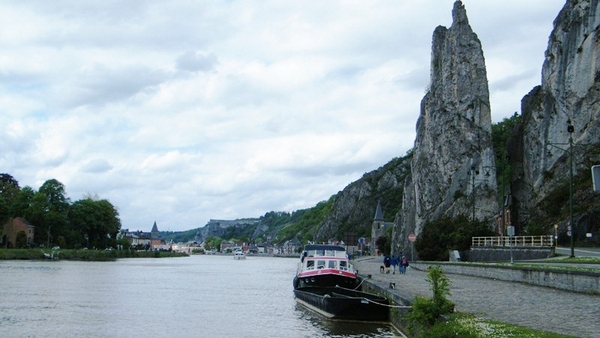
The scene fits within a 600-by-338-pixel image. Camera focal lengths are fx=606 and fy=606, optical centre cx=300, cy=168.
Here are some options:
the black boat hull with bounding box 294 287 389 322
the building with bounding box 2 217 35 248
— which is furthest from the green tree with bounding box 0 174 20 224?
the black boat hull with bounding box 294 287 389 322

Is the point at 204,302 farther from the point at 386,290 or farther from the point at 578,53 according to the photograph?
the point at 578,53

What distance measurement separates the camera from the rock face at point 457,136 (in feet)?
321

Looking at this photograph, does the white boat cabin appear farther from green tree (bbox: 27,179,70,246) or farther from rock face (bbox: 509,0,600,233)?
green tree (bbox: 27,179,70,246)

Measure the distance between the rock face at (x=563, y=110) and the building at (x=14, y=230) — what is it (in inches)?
3712

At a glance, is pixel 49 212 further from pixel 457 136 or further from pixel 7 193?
pixel 457 136

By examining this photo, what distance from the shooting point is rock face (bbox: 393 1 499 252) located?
321 ft

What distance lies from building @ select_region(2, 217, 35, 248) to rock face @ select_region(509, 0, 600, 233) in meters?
94.3

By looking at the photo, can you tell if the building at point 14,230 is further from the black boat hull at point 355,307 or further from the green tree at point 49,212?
the black boat hull at point 355,307

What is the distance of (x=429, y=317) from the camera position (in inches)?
667

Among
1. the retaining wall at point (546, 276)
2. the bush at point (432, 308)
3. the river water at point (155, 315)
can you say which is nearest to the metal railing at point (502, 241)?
the retaining wall at point (546, 276)

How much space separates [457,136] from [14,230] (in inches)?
3637

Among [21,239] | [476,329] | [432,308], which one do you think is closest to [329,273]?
[432,308]

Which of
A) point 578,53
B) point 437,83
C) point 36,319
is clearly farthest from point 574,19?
point 36,319

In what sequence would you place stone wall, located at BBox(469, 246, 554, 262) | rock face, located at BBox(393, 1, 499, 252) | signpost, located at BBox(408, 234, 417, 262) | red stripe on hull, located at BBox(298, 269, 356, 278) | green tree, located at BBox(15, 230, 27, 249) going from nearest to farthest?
red stripe on hull, located at BBox(298, 269, 356, 278) < stone wall, located at BBox(469, 246, 554, 262) < signpost, located at BBox(408, 234, 417, 262) < rock face, located at BBox(393, 1, 499, 252) < green tree, located at BBox(15, 230, 27, 249)
